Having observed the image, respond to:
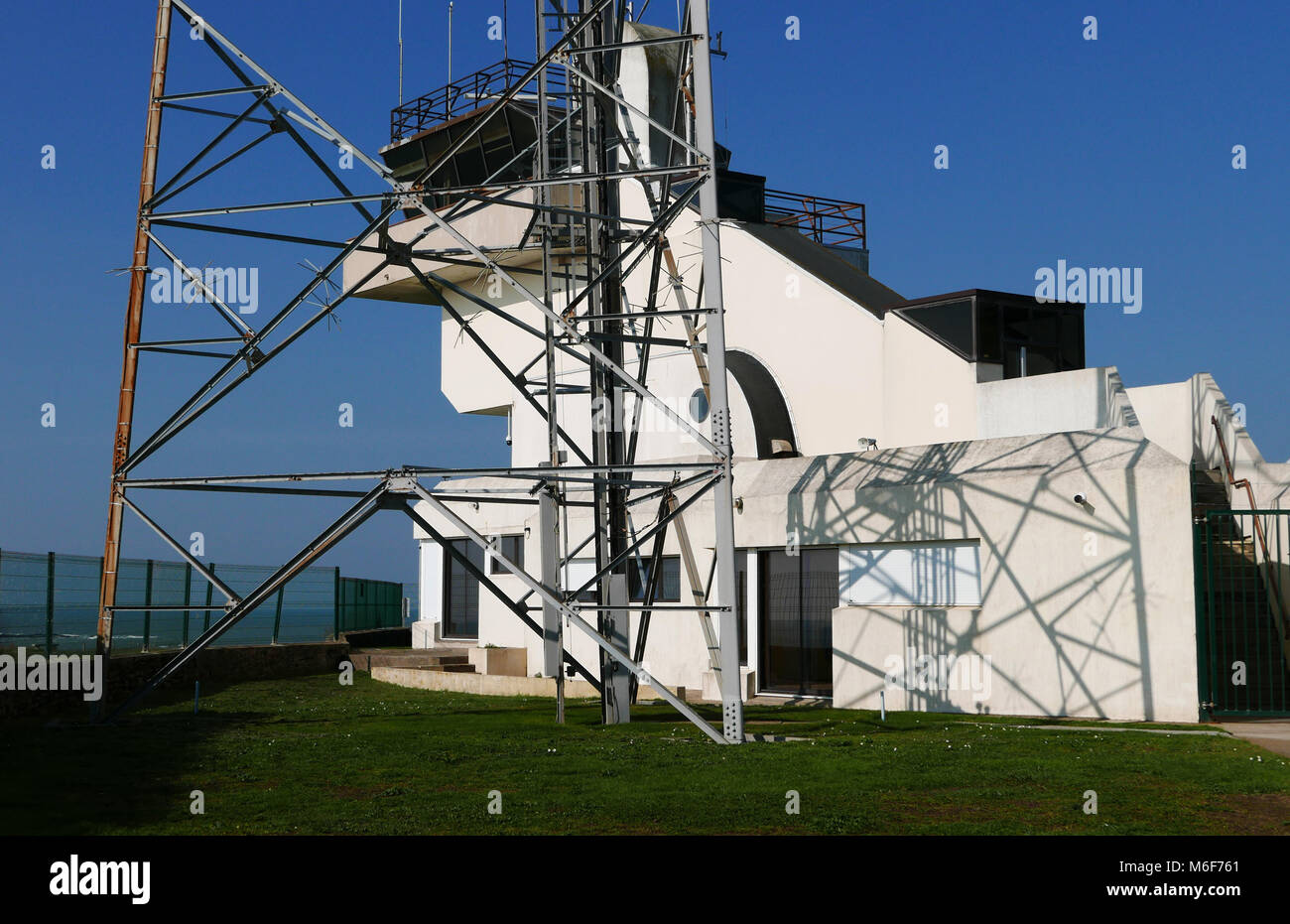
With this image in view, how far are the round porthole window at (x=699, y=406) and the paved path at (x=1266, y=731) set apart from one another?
13.6 meters

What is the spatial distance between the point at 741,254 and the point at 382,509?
14.0 metres

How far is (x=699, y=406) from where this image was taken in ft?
94.6

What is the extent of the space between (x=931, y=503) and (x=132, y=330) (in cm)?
1178

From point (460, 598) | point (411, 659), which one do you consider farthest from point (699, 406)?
point (460, 598)

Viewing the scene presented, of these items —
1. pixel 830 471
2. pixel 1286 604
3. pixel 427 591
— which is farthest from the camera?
pixel 427 591

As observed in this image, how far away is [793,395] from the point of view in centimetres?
2772

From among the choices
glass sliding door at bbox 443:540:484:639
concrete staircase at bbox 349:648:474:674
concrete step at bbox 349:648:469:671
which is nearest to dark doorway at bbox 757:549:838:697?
concrete staircase at bbox 349:648:474:674

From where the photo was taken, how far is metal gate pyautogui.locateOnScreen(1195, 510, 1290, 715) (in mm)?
17953

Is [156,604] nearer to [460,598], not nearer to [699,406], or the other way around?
[460,598]

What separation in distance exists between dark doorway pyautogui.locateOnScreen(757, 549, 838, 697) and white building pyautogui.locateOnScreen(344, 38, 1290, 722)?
0.04m

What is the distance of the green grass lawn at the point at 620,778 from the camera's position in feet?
33.3

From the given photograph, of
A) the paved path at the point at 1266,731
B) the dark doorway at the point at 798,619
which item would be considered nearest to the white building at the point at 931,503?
the dark doorway at the point at 798,619
